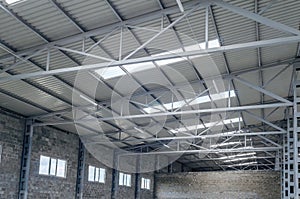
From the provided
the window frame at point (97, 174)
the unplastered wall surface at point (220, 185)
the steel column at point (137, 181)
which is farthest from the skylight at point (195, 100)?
the unplastered wall surface at point (220, 185)

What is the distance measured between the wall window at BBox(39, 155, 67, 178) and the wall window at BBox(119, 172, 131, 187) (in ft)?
27.3

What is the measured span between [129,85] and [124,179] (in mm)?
16496

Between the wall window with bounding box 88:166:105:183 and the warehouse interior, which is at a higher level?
the warehouse interior

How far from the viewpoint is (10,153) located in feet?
60.8

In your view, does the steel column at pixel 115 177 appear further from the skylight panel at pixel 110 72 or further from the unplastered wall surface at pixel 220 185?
the skylight panel at pixel 110 72

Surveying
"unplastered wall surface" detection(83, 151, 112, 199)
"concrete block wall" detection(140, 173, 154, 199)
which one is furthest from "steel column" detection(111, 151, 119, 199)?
"concrete block wall" detection(140, 173, 154, 199)

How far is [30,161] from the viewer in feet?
65.5

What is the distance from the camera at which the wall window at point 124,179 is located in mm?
30845

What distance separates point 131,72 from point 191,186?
22880mm

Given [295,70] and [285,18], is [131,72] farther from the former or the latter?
[295,70]

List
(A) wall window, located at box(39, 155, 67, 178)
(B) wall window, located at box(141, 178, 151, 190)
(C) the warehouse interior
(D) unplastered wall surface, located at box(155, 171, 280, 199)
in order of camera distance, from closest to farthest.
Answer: (C) the warehouse interior, (A) wall window, located at box(39, 155, 67, 178), (D) unplastered wall surface, located at box(155, 171, 280, 199), (B) wall window, located at box(141, 178, 151, 190)

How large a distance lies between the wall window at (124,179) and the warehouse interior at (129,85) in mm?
82

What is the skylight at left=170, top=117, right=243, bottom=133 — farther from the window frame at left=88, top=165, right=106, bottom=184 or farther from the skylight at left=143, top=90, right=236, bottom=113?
the window frame at left=88, top=165, right=106, bottom=184

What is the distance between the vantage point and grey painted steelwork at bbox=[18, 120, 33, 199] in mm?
19031
